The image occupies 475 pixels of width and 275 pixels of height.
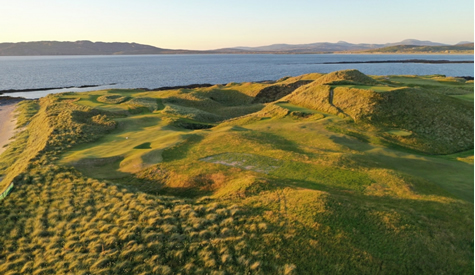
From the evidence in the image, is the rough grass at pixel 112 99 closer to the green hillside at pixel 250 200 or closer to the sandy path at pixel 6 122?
the sandy path at pixel 6 122

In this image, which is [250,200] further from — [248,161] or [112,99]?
[112,99]

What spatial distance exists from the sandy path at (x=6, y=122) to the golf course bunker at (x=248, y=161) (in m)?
36.6

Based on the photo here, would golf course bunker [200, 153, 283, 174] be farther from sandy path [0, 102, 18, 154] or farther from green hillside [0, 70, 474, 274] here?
sandy path [0, 102, 18, 154]

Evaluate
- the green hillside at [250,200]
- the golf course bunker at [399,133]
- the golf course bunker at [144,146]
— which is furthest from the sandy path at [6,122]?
the golf course bunker at [399,133]

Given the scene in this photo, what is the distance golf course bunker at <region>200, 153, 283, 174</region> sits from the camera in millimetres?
24559

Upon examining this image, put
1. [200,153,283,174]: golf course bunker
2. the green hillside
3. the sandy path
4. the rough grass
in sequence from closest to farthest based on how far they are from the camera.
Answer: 1. the green hillside
2. [200,153,283,174]: golf course bunker
3. the sandy path
4. the rough grass

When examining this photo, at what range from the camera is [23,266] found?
48.0ft

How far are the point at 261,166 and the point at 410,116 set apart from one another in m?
30.0

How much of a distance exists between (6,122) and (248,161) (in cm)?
6755

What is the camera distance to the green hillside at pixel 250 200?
45.4 ft

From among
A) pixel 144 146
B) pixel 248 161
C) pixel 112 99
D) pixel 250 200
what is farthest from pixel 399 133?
pixel 112 99

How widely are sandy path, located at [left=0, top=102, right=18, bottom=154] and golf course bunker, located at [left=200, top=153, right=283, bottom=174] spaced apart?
36623 mm

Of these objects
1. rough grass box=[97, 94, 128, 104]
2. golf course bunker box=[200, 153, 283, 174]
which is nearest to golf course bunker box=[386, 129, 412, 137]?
golf course bunker box=[200, 153, 283, 174]

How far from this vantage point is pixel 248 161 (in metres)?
26.1
